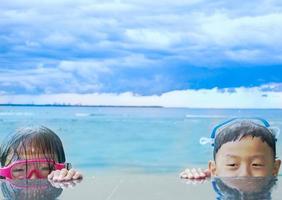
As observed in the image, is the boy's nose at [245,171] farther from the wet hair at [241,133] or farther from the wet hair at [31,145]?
the wet hair at [31,145]

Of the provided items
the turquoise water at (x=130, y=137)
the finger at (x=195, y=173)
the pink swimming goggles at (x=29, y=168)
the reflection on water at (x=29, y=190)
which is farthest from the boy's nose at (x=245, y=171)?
the turquoise water at (x=130, y=137)

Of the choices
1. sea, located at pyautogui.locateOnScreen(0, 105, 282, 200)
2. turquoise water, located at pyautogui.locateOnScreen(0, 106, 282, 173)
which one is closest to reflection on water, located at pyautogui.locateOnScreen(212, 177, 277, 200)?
sea, located at pyautogui.locateOnScreen(0, 105, 282, 200)

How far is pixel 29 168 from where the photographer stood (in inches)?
119

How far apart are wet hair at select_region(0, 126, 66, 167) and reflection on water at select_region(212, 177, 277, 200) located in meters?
1.24

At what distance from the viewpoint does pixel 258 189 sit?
1874 mm

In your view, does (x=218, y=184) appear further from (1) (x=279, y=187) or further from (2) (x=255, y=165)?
(2) (x=255, y=165)

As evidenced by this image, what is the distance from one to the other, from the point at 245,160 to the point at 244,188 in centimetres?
118

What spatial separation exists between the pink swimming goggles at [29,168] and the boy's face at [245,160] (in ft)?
2.22

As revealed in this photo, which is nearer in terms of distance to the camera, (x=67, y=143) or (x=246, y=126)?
(x=246, y=126)

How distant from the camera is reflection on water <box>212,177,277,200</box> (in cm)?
177

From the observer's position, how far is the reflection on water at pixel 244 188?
177cm

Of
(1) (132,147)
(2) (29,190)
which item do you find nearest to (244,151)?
(2) (29,190)

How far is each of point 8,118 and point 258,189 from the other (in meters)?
23.4

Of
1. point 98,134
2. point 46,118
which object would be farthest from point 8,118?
point 98,134
